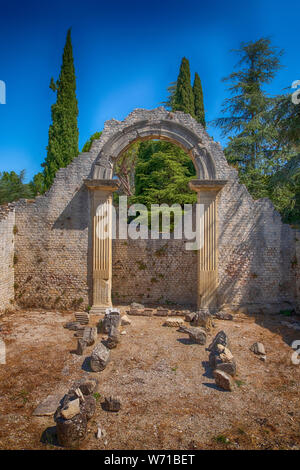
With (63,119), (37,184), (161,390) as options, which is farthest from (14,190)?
(161,390)

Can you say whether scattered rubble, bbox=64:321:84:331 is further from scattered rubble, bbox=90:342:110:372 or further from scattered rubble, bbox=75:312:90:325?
scattered rubble, bbox=90:342:110:372

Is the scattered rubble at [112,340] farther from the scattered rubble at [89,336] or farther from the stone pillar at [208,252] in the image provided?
the stone pillar at [208,252]

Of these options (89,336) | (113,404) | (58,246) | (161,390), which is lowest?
(161,390)

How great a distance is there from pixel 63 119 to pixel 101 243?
13.0 m

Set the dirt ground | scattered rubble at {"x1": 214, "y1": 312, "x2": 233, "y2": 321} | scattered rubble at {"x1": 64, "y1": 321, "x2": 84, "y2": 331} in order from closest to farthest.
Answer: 1. the dirt ground
2. scattered rubble at {"x1": 64, "y1": 321, "x2": 84, "y2": 331}
3. scattered rubble at {"x1": 214, "y1": 312, "x2": 233, "y2": 321}

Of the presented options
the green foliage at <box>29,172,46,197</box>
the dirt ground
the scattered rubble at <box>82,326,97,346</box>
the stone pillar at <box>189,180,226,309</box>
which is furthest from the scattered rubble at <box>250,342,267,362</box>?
the green foliage at <box>29,172,46,197</box>

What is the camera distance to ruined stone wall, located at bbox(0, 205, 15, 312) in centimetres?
970

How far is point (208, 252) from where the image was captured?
10078mm

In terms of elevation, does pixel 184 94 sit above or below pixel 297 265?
above

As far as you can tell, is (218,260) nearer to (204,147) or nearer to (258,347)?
(258,347)

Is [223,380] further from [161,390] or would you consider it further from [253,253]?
[253,253]

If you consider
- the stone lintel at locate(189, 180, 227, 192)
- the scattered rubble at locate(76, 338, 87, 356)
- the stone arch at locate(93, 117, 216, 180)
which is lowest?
the scattered rubble at locate(76, 338, 87, 356)
